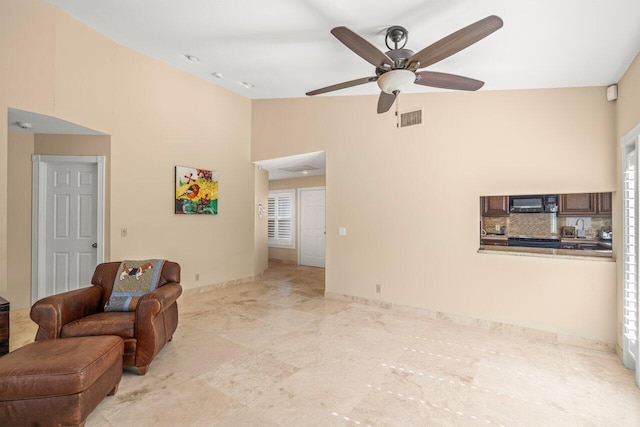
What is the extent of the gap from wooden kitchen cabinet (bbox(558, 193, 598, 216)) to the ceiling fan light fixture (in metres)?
2.86

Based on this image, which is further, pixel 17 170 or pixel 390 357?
pixel 17 170

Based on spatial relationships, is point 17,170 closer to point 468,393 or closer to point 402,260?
point 402,260

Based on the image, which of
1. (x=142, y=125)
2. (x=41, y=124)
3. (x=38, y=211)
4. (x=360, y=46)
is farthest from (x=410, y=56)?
(x=38, y=211)

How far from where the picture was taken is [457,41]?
183 centimetres

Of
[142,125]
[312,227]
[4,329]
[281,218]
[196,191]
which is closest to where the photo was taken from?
[4,329]

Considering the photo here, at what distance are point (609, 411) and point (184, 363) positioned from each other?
3223 millimetres

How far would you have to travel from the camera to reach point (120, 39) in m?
3.56

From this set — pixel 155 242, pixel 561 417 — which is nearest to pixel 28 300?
pixel 155 242

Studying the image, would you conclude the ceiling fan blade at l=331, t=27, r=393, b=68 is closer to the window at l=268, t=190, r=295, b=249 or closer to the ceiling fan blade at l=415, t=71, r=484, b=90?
the ceiling fan blade at l=415, t=71, r=484, b=90

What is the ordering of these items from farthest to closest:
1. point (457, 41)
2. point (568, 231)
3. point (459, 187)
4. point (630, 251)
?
point (568, 231) → point (459, 187) → point (630, 251) → point (457, 41)

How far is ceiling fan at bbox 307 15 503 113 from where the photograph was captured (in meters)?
1.74

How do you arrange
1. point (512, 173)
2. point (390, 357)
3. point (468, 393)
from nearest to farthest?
point (468, 393) → point (390, 357) → point (512, 173)

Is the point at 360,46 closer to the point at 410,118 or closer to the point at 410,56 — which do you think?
the point at 410,56

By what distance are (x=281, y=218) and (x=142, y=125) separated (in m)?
4.54
